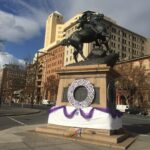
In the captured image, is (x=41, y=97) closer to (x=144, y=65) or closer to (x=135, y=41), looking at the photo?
(x=135, y=41)

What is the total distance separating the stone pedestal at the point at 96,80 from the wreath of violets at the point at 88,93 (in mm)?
148

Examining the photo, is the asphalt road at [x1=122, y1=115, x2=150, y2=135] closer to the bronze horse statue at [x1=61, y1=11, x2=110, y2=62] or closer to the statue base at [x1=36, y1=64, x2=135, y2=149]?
the statue base at [x1=36, y1=64, x2=135, y2=149]

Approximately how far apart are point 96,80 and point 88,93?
0.63 m

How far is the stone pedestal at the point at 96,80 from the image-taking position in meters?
12.0

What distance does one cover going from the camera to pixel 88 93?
1226 cm

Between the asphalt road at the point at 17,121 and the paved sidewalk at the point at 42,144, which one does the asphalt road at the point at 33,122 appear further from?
the paved sidewalk at the point at 42,144

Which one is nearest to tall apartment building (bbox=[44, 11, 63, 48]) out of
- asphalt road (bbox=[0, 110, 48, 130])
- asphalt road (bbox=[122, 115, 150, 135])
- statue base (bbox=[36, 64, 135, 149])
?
asphalt road (bbox=[122, 115, 150, 135])

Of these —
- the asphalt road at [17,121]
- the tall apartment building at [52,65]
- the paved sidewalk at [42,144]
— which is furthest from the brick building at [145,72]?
the paved sidewalk at [42,144]

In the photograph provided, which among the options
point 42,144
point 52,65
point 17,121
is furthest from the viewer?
point 52,65

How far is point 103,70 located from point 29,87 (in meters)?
43.3

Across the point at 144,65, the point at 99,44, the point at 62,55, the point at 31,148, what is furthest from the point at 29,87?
the point at 62,55

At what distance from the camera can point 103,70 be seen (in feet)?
39.8

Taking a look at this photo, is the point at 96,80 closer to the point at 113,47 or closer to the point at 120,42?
the point at 113,47

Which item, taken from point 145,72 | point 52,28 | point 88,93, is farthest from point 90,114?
point 52,28
